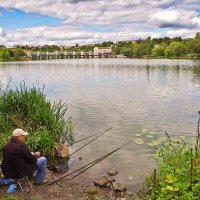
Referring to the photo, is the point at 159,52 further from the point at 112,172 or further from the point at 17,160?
the point at 17,160

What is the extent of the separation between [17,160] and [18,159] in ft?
0.14

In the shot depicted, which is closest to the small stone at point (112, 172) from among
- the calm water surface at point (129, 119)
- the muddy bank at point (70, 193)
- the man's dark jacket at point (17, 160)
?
the calm water surface at point (129, 119)

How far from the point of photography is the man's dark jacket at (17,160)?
32.2ft

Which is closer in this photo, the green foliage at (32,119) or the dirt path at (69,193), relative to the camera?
the dirt path at (69,193)

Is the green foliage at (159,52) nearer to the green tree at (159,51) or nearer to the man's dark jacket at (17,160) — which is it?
the green tree at (159,51)

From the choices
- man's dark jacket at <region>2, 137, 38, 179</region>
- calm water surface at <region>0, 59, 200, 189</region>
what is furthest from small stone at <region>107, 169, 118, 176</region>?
man's dark jacket at <region>2, 137, 38, 179</region>

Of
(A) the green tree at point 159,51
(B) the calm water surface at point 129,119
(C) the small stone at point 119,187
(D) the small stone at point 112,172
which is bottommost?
(B) the calm water surface at point 129,119

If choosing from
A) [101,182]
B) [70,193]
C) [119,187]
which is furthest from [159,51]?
[70,193]

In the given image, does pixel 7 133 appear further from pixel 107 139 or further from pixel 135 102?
pixel 135 102

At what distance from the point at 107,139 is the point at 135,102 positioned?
1313cm

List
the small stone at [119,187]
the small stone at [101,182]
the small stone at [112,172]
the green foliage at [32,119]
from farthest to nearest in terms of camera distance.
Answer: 1. the green foliage at [32,119]
2. the small stone at [112,172]
3. the small stone at [101,182]
4. the small stone at [119,187]

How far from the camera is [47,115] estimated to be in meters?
15.2

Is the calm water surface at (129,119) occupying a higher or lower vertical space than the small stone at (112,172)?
lower

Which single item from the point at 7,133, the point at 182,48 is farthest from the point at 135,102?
the point at 182,48
